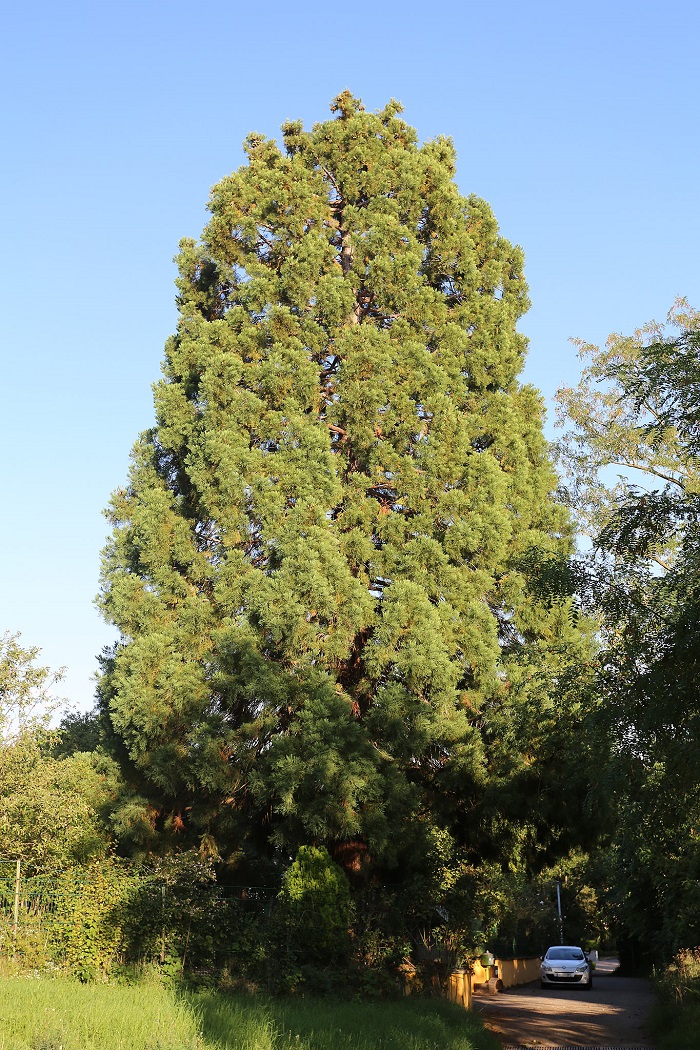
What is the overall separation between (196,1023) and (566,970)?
2510 centimetres

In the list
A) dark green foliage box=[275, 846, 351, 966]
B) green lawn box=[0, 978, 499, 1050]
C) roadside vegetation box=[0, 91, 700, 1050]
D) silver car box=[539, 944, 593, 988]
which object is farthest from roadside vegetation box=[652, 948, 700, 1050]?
silver car box=[539, 944, 593, 988]

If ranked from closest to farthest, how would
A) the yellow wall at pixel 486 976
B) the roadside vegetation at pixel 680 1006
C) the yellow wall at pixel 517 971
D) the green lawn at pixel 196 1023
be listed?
the green lawn at pixel 196 1023 → the roadside vegetation at pixel 680 1006 → the yellow wall at pixel 486 976 → the yellow wall at pixel 517 971

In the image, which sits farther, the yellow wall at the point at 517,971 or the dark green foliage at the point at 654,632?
the yellow wall at the point at 517,971

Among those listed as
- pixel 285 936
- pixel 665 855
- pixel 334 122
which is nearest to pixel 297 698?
pixel 285 936

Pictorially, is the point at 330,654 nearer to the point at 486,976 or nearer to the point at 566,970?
the point at 486,976

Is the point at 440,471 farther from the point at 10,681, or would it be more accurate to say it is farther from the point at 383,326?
the point at 10,681

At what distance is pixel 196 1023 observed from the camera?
9391 mm

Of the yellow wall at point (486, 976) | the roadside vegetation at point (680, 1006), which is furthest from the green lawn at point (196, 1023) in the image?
the yellow wall at point (486, 976)

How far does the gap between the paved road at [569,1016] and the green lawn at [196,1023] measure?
12.8ft

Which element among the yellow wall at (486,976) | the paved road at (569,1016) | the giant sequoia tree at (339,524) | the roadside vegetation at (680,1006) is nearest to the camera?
the roadside vegetation at (680,1006)

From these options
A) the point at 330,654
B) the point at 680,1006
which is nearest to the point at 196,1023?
the point at 330,654

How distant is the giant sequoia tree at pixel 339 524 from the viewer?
16.3 metres

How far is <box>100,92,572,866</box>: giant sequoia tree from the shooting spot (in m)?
16.3

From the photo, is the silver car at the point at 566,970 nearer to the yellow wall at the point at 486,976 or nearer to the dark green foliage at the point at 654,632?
the yellow wall at the point at 486,976
